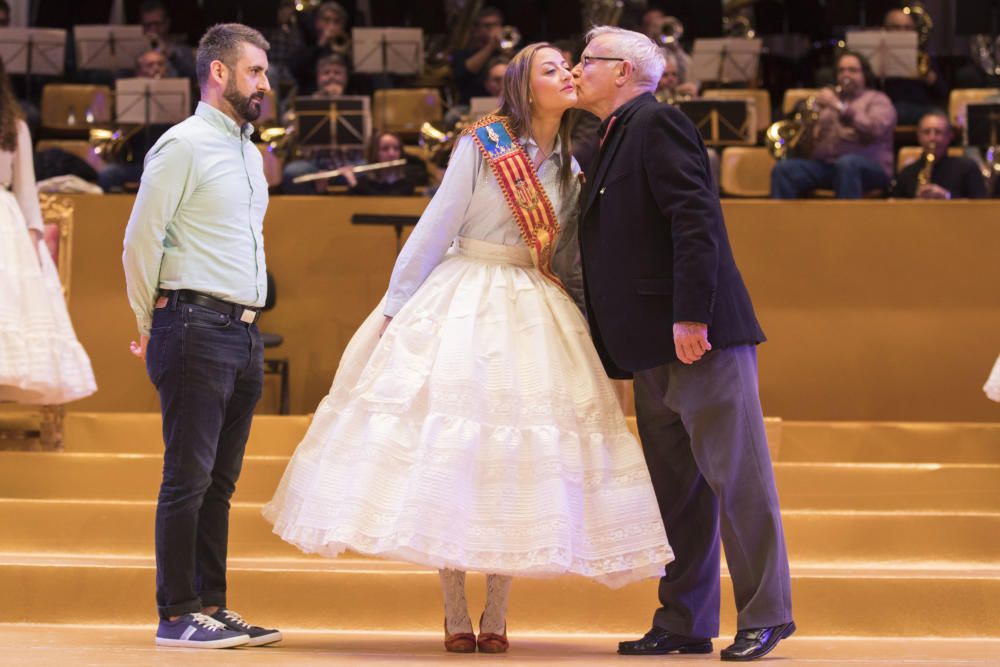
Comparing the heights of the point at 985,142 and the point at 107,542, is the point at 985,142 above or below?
above

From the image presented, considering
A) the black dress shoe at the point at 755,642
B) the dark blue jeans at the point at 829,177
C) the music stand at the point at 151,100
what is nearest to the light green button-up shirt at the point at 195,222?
the black dress shoe at the point at 755,642

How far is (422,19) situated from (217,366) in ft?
25.5

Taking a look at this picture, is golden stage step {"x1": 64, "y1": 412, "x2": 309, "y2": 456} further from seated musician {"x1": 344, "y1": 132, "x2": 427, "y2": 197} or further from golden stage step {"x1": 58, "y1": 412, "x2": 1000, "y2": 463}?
seated musician {"x1": 344, "y1": 132, "x2": 427, "y2": 197}

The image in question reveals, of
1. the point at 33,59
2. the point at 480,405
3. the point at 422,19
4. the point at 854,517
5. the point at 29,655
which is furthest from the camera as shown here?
the point at 422,19

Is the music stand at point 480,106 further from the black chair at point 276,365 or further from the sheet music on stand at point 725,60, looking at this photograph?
the sheet music on stand at point 725,60

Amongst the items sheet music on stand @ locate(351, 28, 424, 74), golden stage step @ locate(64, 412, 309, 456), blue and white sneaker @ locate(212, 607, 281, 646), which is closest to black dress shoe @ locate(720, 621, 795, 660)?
blue and white sneaker @ locate(212, 607, 281, 646)

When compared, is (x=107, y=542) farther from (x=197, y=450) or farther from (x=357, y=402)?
(x=357, y=402)

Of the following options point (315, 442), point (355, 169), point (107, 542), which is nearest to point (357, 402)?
point (315, 442)

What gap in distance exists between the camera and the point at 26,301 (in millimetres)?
5160

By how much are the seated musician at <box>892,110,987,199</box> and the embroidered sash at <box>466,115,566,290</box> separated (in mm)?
4367

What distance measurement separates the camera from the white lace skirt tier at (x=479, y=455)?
322 cm

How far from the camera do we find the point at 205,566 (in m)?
3.66

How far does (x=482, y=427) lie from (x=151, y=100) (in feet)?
19.6

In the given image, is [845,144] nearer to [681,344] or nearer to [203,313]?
[681,344]
